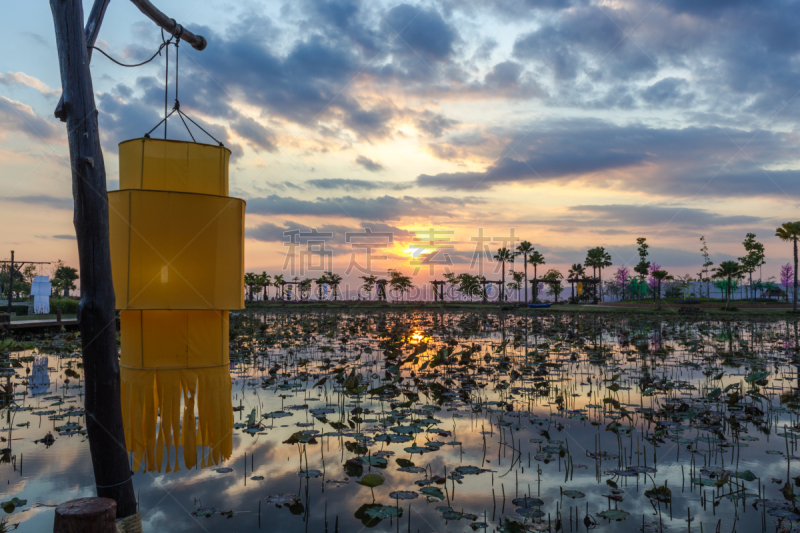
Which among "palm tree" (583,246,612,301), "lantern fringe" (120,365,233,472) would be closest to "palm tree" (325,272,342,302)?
"palm tree" (583,246,612,301)

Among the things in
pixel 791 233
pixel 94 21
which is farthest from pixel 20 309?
pixel 791 233

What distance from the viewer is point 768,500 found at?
4.07m

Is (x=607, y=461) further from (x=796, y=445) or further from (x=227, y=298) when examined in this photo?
(x=227, y=298)

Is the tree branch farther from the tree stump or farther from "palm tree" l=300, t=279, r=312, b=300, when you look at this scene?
"palm tree" l=300, t=279, r=312, b=300

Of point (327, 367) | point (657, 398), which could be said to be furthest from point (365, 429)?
point (657, 398)

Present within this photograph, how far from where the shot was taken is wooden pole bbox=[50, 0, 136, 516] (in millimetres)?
2818

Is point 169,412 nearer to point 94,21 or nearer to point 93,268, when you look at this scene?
point 93,268

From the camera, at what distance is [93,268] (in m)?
2.89

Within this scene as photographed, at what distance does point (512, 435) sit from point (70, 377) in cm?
991

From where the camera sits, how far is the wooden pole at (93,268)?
282 centimetres

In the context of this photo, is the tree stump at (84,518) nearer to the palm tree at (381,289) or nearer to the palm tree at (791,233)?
the palm tree at (791,233)

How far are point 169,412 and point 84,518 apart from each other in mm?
1203

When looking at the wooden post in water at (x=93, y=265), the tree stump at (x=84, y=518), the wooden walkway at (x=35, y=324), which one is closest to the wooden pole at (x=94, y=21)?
the wooden post in water at (x=93, y=265)

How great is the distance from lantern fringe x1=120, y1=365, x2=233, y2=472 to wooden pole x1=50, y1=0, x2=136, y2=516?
1.04ft
